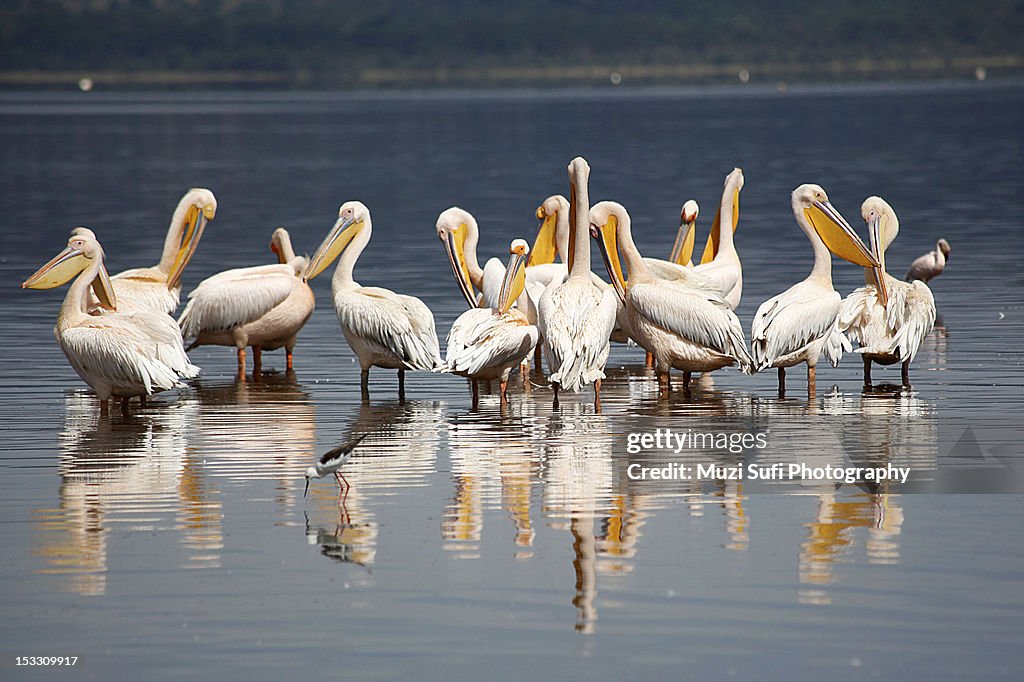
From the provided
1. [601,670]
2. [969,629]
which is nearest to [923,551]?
[969,629]

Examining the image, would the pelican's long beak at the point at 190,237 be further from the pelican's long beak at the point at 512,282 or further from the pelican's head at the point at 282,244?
the pelican's long beak at the point at 512,282

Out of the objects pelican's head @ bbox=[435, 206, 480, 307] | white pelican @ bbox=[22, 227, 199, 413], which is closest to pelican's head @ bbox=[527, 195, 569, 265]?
pelican's head @ bbox=[435, 206, 480, 307]

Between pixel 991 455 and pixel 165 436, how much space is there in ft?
13.3

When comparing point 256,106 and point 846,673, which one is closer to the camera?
point 846,673

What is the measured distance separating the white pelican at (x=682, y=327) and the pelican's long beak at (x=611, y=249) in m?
0.15

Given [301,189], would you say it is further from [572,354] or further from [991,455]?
[991,455]

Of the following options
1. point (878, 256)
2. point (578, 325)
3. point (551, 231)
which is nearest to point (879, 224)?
point (878, 256)

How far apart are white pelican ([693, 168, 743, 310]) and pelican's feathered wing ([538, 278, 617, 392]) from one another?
4.92ft

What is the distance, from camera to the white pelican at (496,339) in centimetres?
930

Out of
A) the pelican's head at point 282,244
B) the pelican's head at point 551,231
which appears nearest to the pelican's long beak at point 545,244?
the pelican's head at point 551,231

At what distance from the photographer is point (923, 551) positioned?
6.43 meters

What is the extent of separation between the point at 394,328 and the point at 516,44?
441 ft

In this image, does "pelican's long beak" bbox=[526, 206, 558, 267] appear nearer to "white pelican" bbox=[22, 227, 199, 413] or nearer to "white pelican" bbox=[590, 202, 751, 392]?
"white pelican" bbox=[590, 202, 751, 392]

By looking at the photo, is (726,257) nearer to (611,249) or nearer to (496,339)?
(611,249)
